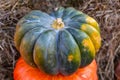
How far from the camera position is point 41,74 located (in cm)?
217

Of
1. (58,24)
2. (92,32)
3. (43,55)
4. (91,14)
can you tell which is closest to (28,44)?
(43,55)

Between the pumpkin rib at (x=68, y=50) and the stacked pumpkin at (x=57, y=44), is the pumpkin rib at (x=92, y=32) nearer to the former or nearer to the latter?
the stacked pumpkin at (x=57, y=44)

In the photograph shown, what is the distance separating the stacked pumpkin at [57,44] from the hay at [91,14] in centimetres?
39

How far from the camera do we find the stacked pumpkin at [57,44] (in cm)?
198

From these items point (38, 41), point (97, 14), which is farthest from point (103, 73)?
point (38, 41)

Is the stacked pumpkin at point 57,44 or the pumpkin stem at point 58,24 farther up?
the pumpkin stem at point 58,24

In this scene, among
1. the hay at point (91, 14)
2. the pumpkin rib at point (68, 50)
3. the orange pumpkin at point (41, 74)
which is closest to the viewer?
the pumpkin rib at point (68, 50)

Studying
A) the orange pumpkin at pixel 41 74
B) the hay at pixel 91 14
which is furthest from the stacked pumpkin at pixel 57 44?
the hay at pixel 91 14

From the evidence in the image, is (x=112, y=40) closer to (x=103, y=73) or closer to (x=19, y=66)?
(x=103, y=73)

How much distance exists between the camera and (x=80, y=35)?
2000 millimetres

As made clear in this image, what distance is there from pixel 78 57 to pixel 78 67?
100 millimetres

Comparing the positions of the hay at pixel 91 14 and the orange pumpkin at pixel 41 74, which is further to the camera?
the hay at pixel 91 14

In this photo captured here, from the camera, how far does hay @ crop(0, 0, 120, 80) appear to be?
2.53 m

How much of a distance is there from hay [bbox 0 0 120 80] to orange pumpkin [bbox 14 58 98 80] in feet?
0.73
